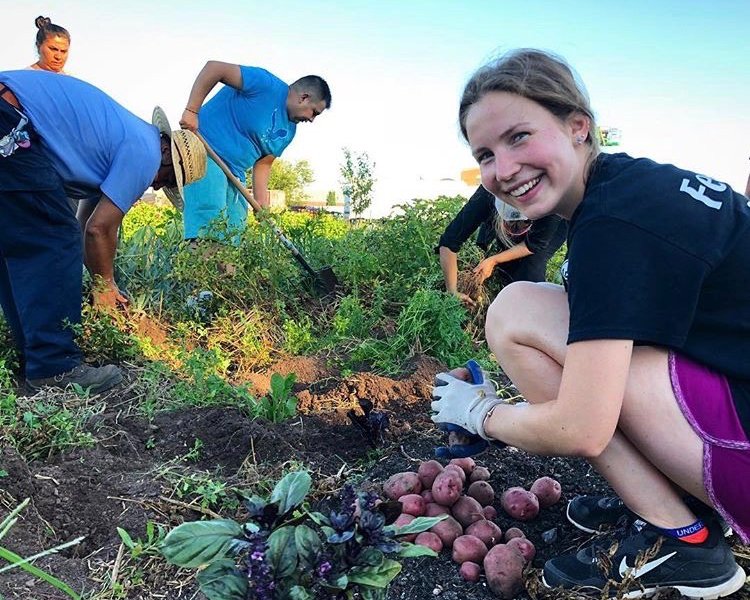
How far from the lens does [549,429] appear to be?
1426 millimetres

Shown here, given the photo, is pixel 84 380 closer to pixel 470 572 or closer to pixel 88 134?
pixel 88 134

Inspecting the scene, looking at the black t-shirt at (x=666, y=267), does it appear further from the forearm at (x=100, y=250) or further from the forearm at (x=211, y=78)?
the forearm at (x=211, y=78)

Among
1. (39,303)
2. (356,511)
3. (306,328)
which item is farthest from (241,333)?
(356,511)

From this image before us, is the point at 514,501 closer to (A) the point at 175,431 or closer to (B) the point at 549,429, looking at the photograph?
(B) the point at 549,429

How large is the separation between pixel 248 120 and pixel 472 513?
3241mm

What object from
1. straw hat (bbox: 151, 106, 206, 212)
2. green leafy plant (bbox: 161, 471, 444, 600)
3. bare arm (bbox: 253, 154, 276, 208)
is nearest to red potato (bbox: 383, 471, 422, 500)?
green leafy plant (bbox: 161, 471, 444, 600)

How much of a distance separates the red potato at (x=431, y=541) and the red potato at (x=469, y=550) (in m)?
0.04

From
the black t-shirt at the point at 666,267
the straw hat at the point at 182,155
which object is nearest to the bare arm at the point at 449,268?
the straw hat at the point at 182,155

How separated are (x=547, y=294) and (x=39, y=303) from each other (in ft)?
7.29

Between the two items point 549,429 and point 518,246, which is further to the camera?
point 518,246

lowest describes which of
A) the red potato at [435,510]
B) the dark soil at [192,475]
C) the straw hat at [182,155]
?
the dark soil at [192,475]

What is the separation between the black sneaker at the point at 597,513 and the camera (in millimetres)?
1779

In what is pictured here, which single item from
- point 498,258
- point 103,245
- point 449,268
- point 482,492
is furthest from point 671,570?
point 103,245

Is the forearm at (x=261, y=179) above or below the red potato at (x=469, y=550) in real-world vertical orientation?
above
